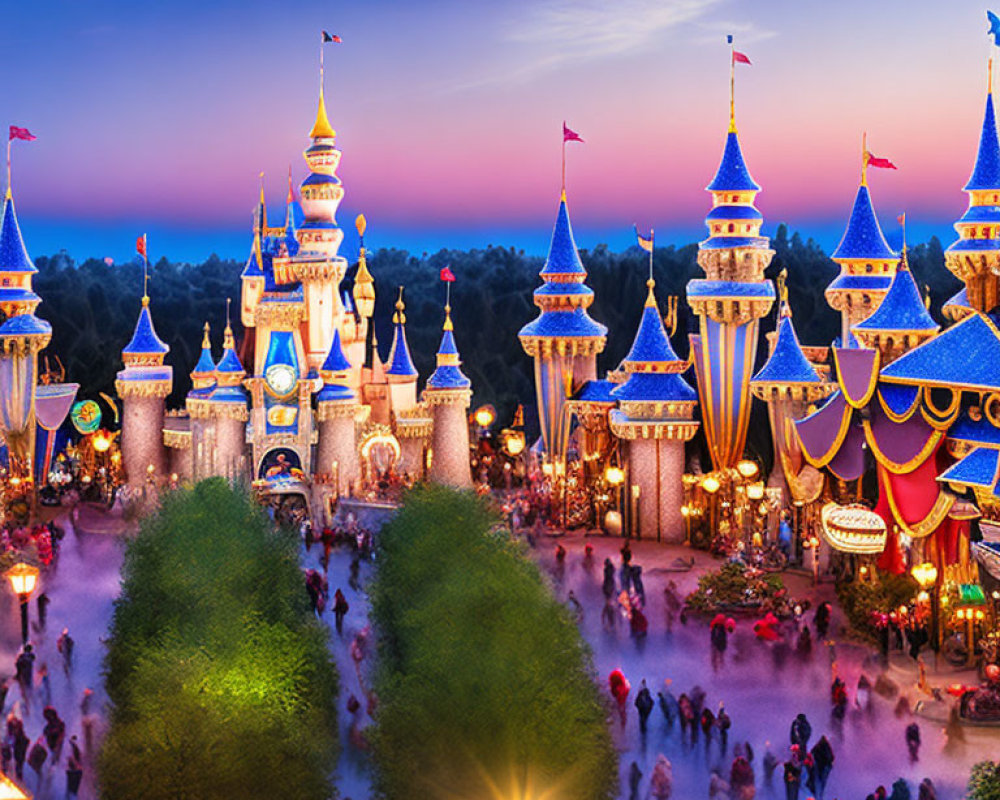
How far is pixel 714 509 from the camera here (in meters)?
30.8

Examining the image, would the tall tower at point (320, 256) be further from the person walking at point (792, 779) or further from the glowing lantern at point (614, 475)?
the person walking at point (792, 779)

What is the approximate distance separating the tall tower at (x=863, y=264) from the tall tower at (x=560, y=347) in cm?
598

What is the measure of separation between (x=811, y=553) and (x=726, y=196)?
8117mm

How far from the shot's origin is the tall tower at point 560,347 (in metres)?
34.6

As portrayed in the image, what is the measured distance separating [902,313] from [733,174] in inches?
266

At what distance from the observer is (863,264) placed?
3153cm

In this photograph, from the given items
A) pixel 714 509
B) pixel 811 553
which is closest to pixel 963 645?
pixel 811 553

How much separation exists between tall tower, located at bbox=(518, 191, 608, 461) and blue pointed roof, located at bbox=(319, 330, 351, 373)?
4315 millimetres

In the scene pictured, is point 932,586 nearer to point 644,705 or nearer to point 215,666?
point 644,705

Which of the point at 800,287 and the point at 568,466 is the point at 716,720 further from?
the point at 800,287

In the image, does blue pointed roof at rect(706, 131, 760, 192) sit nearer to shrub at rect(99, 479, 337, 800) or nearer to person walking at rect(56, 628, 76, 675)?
shrub at rect(99, 479, 337, 800)

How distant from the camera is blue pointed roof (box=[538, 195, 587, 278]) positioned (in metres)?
35.4

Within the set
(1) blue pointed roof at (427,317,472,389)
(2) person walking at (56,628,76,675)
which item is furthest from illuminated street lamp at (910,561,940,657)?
(1) blue pointed roof at (427,317,472,389)

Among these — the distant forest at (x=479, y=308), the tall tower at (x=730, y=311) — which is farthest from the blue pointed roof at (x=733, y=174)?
the distant forest at (x=479, y=308)
